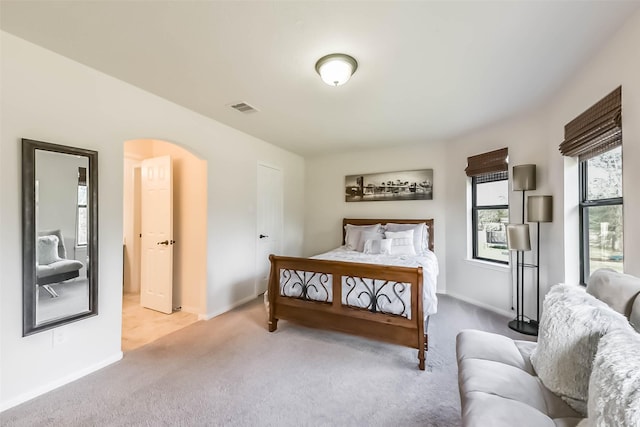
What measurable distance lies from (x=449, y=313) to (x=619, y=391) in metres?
2.94

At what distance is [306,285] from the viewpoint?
285cm

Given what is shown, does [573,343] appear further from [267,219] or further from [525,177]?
[267,219]

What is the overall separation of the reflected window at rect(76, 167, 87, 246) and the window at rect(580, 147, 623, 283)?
162 inches

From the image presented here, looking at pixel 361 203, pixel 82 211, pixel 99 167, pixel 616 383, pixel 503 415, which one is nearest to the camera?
pixel 616 383

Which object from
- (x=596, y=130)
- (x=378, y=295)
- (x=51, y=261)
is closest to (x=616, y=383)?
(x=378, y=295)

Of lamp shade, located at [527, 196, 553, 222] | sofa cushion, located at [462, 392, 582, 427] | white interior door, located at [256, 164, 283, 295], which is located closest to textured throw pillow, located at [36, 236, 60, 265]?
white interior door, located at [256, 164, 283, 295]

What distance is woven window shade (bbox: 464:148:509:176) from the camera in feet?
11.4

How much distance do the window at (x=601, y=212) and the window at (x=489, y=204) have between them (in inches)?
37.7

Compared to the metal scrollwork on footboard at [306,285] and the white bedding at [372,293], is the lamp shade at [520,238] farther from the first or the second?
the metal scrollwork on footboard at [306,285]

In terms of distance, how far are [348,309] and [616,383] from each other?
1.92m

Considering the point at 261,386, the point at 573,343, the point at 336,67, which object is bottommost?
the point at 261,386

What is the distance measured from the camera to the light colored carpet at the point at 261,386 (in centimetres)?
173

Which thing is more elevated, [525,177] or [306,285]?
[525,177]

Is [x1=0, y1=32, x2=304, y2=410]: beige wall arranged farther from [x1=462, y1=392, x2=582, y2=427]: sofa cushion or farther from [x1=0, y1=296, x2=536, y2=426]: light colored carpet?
[x1=462, y1=392, x2=582, y2=427]: sofa cushion
